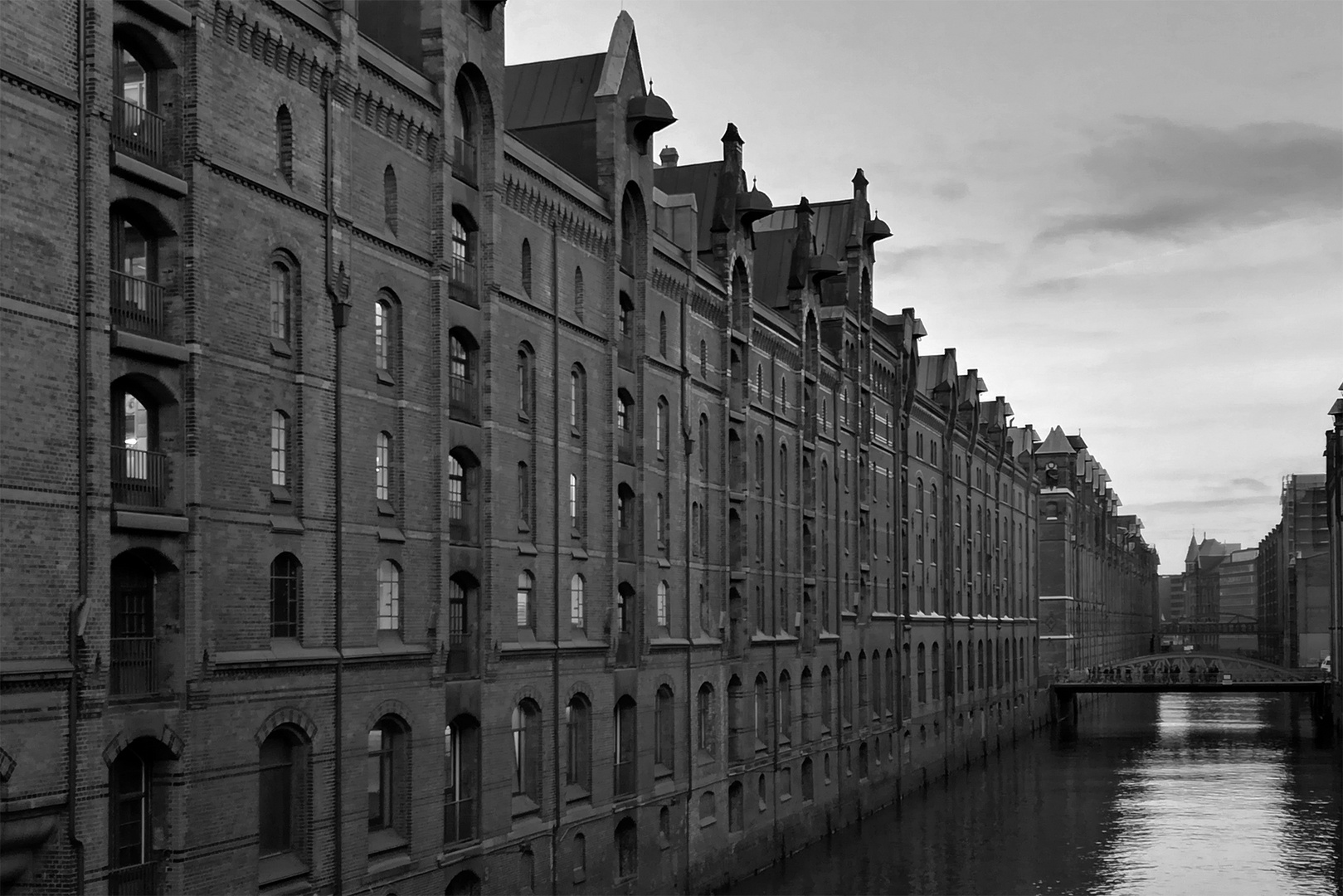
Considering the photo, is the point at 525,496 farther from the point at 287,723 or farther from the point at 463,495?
the point at 287,723

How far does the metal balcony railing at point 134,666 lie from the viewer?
23.2 m

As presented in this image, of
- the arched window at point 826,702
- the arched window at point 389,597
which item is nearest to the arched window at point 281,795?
the arched window at point 389,597

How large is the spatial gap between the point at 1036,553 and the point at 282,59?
99144mm

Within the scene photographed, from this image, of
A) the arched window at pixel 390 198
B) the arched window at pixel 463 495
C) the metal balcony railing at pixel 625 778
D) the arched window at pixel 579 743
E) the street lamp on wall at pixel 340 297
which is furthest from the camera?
the metal balcony railing at pixel 625 778

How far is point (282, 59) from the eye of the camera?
2727 cm

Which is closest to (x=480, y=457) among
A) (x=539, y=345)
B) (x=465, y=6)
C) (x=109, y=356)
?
(x=539, y=345)

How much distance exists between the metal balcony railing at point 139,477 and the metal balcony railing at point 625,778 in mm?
19743

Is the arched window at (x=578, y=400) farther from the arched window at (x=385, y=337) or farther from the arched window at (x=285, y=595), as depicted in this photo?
the arched window at (x=285, y=595)

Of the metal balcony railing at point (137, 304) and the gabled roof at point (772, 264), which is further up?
the gabled roof at point (772, 264)

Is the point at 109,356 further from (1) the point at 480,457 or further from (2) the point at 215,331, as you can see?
(1) the point at 480,457

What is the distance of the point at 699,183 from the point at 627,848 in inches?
887

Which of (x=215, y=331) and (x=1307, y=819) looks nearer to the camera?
(x=215, y=331)

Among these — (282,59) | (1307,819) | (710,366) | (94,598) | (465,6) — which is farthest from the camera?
(1307,819)

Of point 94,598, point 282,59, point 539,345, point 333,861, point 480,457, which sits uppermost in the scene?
point 282,59
